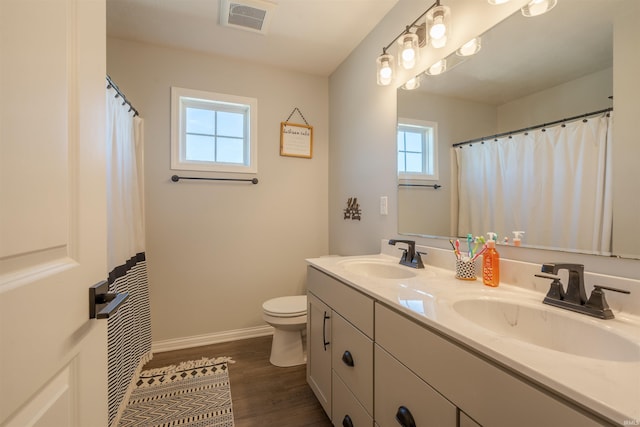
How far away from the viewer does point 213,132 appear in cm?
245

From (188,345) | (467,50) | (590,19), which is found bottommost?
(188,345)

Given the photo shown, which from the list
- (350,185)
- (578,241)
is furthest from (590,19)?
(350,185)

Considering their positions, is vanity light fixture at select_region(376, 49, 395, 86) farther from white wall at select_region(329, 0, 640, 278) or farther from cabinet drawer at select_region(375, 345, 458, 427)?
cabinet drawer at select_region(375, 345, 458, 427)

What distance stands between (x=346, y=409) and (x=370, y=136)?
1699 mm

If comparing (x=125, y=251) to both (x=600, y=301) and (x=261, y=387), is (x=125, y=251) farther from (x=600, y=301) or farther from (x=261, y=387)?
(x=600, y=301)

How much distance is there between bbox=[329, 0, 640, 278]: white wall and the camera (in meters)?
1.27

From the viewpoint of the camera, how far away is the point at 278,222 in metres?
2.57

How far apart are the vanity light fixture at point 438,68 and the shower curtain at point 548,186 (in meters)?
0.48

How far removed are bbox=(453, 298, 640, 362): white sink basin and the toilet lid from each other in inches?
49.5

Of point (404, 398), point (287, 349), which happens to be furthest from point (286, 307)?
point (404, 398)

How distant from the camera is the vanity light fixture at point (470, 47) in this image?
1.29 m

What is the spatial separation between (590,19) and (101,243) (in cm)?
166

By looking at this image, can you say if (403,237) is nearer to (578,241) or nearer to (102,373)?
(578,241)

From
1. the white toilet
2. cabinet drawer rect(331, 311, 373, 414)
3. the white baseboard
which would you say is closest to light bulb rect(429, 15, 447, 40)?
cabinet drawer rect(331, 311, 373, 414)
